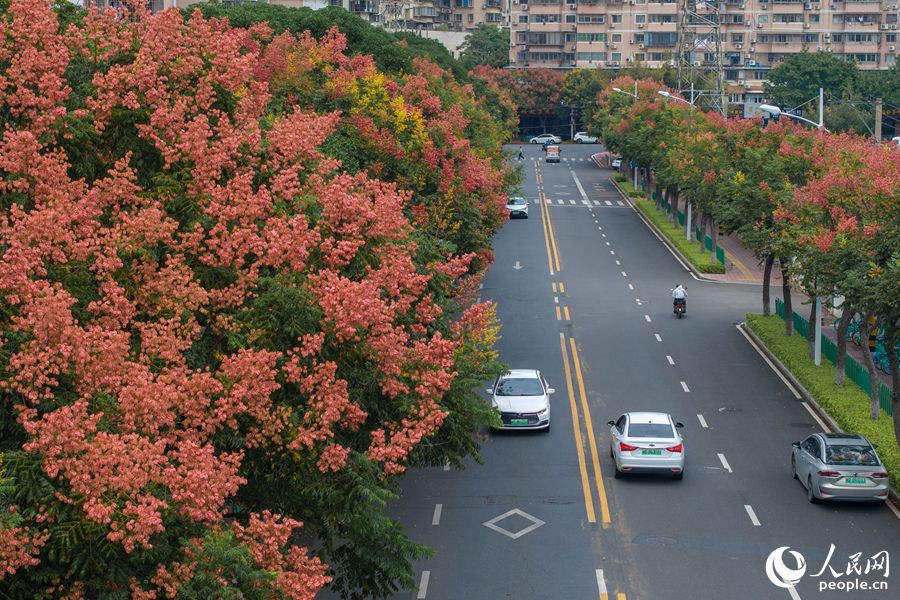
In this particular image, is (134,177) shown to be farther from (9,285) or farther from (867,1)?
(867,1)

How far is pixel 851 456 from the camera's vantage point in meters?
27.1

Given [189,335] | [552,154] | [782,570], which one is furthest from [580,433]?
[552,154]

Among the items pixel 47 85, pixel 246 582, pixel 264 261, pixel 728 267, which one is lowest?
pixel 728 267

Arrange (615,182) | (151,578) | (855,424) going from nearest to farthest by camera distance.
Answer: (151,578), (855,424), (615,182)

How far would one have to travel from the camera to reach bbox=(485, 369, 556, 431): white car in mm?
33875

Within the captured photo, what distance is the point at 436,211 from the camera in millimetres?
37312

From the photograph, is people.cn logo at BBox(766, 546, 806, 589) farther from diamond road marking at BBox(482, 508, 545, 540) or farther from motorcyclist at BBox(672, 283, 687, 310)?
motorcyclist at BBox(672, 283, 687, 310)

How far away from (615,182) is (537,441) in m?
71.6

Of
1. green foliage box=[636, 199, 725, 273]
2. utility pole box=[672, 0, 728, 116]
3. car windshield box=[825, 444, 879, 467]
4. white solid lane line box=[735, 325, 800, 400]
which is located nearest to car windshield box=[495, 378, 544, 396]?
white solid lane line box=[735, 325, 800, 400]

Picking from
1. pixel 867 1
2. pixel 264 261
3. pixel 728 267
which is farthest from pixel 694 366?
pixel 867 1

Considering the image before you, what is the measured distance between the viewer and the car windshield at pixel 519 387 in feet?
114

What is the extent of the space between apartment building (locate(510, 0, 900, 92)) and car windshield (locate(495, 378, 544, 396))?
103728 millimetres

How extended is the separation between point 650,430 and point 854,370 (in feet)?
37.8

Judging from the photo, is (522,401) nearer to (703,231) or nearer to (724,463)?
(724,463)
